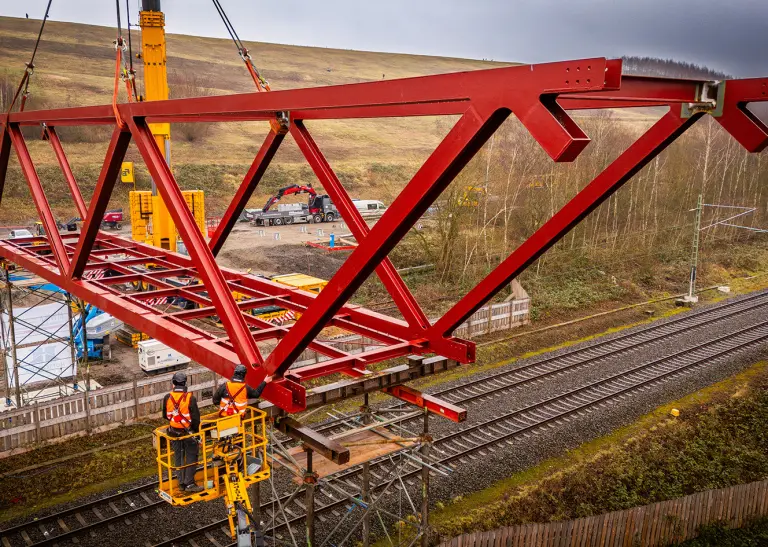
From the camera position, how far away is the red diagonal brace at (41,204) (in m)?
12.2

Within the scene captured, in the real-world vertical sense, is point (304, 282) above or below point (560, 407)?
above

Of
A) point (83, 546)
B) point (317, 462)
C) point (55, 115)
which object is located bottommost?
point (83, 546)

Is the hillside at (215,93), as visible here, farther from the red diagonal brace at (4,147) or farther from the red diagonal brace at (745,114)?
the red diagonal brace at (745,114)

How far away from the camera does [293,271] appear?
35.3m

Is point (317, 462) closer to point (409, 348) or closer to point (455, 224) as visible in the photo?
point (409, 348)

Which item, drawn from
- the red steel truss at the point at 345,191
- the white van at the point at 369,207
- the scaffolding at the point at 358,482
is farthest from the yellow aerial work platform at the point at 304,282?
the white van at the point at 369,207

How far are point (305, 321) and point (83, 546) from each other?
880cm

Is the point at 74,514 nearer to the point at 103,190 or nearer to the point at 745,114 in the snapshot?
the point at 103,190

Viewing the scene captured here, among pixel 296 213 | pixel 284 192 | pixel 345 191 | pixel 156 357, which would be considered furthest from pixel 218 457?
pixel 296 213

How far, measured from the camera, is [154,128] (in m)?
23.8

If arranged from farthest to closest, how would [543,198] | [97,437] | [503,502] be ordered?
[543,198]
[97,437]
[503,502]

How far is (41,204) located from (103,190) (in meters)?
3.87

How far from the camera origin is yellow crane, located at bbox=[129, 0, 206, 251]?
2341 cm

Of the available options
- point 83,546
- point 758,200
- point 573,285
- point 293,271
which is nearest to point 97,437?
point 83,546
